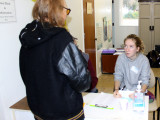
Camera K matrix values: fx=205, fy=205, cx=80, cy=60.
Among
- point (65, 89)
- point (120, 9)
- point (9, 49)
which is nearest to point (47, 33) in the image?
point (65, 89)

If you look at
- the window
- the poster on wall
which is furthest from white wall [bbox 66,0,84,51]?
the window

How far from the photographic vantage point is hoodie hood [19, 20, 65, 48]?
1032 millimetres

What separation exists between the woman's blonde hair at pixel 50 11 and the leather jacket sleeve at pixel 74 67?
16cm

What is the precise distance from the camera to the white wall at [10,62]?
67.4 inches

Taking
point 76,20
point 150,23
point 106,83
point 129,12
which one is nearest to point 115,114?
point 76,20

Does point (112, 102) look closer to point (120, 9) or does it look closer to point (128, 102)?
point (128, 102)

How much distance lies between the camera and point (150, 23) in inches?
245

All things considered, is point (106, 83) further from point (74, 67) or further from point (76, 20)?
point (74, 67)

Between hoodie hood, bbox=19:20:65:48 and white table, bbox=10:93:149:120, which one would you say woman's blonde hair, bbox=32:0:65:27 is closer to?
hoodie hood, bbox=19:20:65:48

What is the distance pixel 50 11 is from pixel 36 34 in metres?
0.14

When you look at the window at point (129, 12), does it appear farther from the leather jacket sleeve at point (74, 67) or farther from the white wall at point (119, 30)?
the leather jacket sleeve at point (74, 67)

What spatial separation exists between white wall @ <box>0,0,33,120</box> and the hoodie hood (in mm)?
657

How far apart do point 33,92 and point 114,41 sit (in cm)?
605

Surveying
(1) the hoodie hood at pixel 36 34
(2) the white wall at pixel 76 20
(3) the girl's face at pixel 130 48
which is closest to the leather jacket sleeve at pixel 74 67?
(1) the hoodie hood at pixel 36 34
